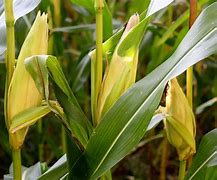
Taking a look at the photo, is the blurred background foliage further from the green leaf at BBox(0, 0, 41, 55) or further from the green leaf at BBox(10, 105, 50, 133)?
the green leaf at BBox(10, 105, 50, 133)

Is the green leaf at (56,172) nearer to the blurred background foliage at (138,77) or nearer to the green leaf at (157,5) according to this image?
the green leaf at (157,5)

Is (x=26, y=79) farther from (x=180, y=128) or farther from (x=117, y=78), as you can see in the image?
(x=180, y=128)

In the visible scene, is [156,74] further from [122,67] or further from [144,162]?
[144,162]

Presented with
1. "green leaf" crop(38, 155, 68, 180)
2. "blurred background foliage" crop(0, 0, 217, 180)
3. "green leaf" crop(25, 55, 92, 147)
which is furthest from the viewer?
"blurred background foliage" crop(0, 0, 217, 180)

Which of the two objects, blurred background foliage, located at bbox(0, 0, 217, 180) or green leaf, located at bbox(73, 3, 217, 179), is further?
blurred background foliage, located at bbox(0, 0, 217, 180)

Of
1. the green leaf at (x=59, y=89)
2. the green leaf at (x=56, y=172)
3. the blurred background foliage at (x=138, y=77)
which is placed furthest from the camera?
the blurred background foliage at (x=138, y=77)

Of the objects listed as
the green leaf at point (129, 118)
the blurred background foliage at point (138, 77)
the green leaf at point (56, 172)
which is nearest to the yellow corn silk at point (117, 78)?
the green leaf at point (129, 118)

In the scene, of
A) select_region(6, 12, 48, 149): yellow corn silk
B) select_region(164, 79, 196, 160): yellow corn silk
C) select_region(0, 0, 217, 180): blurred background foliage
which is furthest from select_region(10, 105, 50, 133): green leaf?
select_region(0, 0, 217, 180): blurred background foliage
